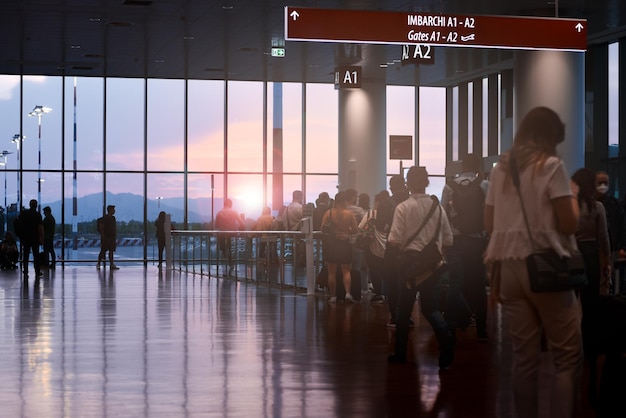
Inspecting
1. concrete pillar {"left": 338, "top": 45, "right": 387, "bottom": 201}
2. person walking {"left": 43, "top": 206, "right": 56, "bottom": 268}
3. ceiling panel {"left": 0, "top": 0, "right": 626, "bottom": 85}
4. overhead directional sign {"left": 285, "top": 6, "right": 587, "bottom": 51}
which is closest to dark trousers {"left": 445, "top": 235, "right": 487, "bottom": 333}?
overhead directional sign {"left": 285, "top": 6, "right": 587, "bottom": 51}

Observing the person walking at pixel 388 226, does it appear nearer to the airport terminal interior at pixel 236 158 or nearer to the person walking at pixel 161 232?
the airport terminal interior at pixel 236 158

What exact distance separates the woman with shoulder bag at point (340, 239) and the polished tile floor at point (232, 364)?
415 mm

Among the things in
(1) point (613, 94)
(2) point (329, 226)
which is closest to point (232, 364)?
(2) point (329, 226)

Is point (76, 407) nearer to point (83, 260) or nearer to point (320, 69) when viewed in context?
point (320, 69)

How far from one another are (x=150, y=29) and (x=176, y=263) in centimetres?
642

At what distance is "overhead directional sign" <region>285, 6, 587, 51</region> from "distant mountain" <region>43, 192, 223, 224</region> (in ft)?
64.9

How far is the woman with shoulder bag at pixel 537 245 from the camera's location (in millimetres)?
4945

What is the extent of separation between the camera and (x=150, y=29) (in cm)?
2181

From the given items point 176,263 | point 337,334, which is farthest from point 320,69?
point 337,334

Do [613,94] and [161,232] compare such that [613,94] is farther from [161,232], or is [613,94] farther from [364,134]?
[161,232]

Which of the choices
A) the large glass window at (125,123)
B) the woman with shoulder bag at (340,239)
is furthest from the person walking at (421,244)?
the large glass window at (125,123)

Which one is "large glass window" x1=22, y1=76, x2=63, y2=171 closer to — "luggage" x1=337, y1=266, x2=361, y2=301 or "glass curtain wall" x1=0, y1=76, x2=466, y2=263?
"glass curtain wall" x1=0, y1=76, x2=466, y2=263

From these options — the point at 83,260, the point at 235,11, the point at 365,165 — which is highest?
the point at 235,11

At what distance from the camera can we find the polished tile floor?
21.4ft
